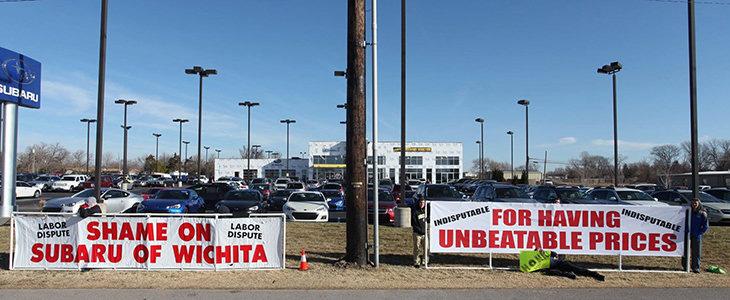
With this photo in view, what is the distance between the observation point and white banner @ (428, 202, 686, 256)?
28.6 feet

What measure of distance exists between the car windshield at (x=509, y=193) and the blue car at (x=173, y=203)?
38.4ft

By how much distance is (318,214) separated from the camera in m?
15.9

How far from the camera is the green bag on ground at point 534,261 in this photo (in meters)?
8.30

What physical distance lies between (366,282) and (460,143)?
212 feet

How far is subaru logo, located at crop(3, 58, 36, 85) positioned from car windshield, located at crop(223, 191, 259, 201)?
8911 millimetres

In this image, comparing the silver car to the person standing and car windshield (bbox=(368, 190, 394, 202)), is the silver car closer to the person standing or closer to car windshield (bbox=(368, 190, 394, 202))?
car windshield (bbox=(368, 190, 394, 202))

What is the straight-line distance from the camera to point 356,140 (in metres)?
8.76

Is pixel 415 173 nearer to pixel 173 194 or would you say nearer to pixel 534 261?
pixel 173 194

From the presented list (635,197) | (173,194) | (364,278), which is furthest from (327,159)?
(364,278)

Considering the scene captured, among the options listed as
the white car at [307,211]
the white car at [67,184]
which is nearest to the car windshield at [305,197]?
the white car at [307,211]

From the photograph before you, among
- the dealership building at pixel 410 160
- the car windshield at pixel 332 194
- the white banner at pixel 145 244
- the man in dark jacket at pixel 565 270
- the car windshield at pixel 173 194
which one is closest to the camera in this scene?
the man in dark jacket at pixel 565 270

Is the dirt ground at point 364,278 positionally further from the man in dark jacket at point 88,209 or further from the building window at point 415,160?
the building window at point 415,160

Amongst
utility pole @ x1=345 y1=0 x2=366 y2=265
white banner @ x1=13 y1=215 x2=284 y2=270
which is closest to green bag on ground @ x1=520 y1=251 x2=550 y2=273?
utility pole @ x1=345 y1=0 x2=366 y2=265

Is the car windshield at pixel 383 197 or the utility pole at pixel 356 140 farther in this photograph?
the car windshield at pixel 383 197
